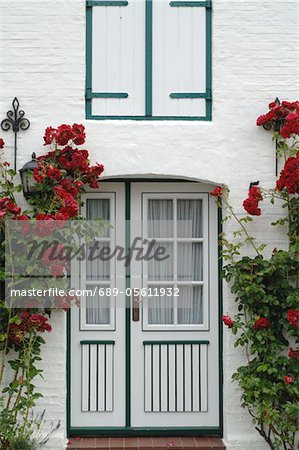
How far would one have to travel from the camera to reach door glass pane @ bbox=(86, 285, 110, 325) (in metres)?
6.38

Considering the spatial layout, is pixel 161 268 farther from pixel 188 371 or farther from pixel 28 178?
pixel 28 178

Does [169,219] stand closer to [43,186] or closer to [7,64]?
[43,186]

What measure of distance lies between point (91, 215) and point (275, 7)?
2.71 metres

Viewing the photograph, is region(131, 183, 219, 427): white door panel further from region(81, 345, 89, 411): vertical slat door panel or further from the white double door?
region(81, 345, 89, 411): vertical slat door panel

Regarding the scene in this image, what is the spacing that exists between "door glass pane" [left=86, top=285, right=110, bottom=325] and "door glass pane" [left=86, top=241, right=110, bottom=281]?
0.10 m

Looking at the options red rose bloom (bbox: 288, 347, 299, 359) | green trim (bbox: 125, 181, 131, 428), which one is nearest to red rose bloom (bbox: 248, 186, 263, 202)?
green trim (bbox: 125, 181, 131, 428)

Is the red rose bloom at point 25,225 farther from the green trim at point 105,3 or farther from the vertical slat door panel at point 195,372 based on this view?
the green trim at point 105,3

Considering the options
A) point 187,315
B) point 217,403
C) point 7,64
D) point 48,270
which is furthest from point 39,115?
point 217,403

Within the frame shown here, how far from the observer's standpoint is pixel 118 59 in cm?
630

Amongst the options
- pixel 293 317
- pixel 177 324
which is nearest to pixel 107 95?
pixel 177 324

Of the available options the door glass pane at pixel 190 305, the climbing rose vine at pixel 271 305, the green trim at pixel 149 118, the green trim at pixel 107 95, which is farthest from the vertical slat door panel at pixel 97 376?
the green trim at pixel 107 95

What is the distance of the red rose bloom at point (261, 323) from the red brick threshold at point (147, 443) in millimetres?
1194

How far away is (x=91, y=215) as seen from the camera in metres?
6.42

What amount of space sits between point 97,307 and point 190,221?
4.12ft
